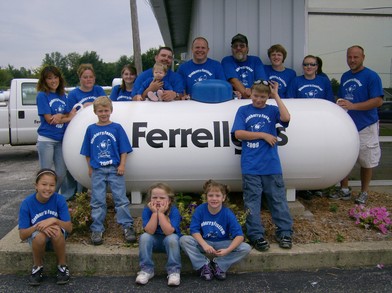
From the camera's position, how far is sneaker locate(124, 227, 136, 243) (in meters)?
3.49

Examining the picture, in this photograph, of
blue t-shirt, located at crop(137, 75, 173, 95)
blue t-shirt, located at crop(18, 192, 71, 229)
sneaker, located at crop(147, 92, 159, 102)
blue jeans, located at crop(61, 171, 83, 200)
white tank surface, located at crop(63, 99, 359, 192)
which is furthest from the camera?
blue jeans, located at crop(61, 171, 83, 200)

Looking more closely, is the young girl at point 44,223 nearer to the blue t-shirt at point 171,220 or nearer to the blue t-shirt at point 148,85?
the blue t-shirt at point 171,220

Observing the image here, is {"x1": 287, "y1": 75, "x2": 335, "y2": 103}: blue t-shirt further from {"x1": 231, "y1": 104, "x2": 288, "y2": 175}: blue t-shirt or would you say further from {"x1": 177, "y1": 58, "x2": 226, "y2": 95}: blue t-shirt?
{"x1": 231, "y1": 104, "x2": 288, "y2": 175}: blue t-shirt

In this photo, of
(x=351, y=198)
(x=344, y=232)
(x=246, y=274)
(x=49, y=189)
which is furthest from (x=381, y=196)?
(x=49, y=189)

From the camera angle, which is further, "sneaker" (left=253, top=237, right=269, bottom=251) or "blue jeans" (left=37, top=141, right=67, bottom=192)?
"blue jeans" (left=37, top=141, right=67, bottom=192)

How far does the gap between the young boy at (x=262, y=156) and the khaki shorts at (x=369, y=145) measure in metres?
1.36

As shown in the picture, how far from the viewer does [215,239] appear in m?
3.18

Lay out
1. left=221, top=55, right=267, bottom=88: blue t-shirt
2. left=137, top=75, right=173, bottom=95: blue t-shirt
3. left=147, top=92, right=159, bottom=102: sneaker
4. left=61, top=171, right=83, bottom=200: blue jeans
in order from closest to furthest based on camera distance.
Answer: left=147, top=92, right=159, bottom=102: sneaker < left=137, top=75, right=173, bottom=95: blue t-shirt < left=221, top=55, right=267, bottom=88: blue t-shirt < left=61, top=171, right=83, bottom=200: blue jeans

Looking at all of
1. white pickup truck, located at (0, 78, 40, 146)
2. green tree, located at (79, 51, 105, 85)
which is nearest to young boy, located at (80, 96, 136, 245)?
white pickup truck, located at (0, 78, 40, 146)

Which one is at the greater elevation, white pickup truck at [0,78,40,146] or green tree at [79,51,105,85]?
green tree at [79,51,105,85]

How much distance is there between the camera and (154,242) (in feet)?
10.4

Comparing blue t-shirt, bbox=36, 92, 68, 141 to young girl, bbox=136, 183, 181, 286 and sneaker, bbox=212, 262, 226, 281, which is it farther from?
sneaker, bbox=212, 262, 226, 281

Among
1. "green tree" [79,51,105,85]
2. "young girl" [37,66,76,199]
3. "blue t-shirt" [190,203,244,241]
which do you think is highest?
"green tree" [79,51,105,85]

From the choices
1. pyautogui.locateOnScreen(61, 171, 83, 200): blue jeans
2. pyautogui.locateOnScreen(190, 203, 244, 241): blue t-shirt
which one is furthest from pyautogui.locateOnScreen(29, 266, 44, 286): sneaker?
pyautogui.locateOnScreen(61, 171, 83, 200): blue jeans
